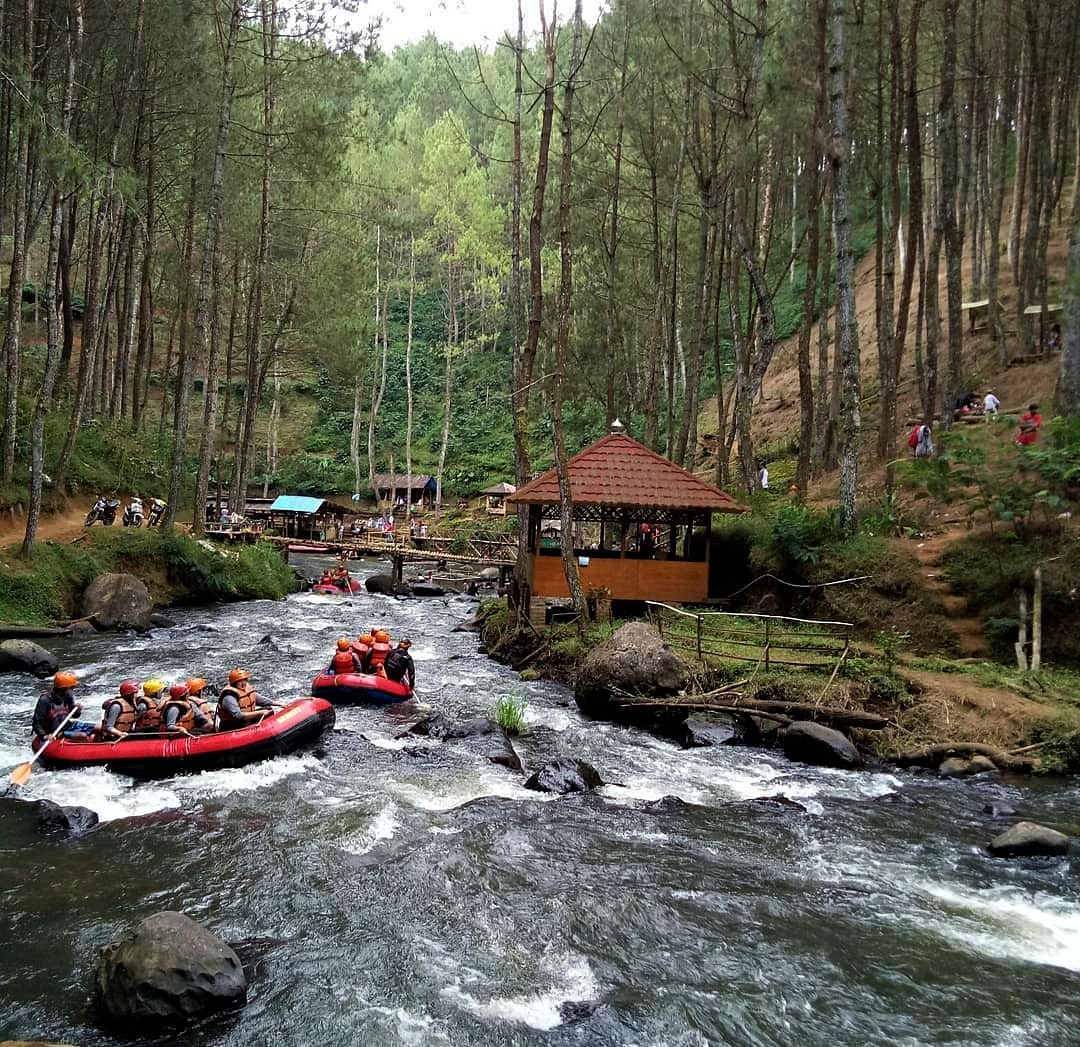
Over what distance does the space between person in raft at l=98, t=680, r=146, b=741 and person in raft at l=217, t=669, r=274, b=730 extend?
0.92m

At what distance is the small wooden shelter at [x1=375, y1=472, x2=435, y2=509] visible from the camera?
147ft

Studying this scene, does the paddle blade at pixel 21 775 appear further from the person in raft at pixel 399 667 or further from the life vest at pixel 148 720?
the person in raft at pixel 399 667

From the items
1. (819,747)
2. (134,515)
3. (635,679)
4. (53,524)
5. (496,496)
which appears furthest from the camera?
(496,496)

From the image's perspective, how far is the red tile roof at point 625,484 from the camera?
1694 cm

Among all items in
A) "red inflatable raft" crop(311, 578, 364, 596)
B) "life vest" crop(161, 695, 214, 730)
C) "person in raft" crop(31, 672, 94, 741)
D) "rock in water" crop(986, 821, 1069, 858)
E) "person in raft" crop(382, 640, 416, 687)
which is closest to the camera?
"rock in water" crop(986, 821, 1069, 858)

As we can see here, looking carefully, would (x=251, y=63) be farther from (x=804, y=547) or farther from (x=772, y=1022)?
(x=772, y=1022)

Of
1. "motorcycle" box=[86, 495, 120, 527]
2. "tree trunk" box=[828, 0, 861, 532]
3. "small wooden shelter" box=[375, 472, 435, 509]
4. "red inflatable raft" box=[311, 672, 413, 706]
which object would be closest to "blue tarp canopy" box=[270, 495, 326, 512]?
"small wooden shelter" box=[375, 472, 435, 509]

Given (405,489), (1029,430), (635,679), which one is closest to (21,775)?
(635,679)

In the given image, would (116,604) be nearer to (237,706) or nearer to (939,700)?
(237,706)

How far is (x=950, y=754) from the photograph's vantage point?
10672mm

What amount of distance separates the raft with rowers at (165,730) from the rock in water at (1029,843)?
7.90 metres

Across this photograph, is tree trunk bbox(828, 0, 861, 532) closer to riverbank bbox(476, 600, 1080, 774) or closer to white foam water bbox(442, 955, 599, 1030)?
riverbank bbox(476, 600, 1080, 774)

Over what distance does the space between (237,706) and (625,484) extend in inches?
362

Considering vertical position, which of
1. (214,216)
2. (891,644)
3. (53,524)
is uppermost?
(214,216)
